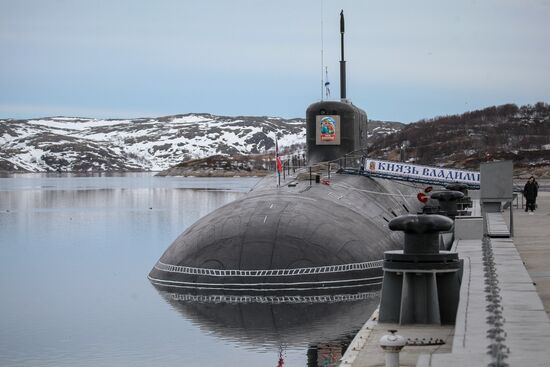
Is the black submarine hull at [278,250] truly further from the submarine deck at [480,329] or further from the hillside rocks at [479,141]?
the hillside rocks at [479,141]

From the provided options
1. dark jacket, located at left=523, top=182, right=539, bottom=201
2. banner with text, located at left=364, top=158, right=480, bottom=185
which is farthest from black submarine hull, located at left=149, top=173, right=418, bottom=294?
dark jacket, located at left=523, top=182, right=539, bottom=201

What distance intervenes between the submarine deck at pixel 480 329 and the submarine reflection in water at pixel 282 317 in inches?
152

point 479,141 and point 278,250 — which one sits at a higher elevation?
point 479,141

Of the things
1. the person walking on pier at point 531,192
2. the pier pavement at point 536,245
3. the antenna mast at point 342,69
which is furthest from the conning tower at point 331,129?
the person walking on pier at point 531,192

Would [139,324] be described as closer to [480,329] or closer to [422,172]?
[480,329]

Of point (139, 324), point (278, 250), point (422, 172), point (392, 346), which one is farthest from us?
point (422, 172)

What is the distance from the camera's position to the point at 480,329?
9.52 m

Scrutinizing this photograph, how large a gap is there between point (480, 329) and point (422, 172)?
3166cm

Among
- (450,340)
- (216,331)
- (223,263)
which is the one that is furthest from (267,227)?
(450,340)

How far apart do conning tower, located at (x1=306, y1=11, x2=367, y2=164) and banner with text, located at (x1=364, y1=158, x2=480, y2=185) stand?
1.30 metres

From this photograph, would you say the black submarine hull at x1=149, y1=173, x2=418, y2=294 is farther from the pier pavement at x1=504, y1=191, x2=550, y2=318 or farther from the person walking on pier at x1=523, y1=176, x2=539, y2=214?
the person walking on pier at x1=523, y1=176, x2=539, y2=214

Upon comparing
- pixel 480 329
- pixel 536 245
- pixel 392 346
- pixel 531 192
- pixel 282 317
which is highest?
pixel 531 192

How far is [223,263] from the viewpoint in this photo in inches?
936

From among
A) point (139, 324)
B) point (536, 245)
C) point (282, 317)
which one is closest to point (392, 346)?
point (282, 317)
